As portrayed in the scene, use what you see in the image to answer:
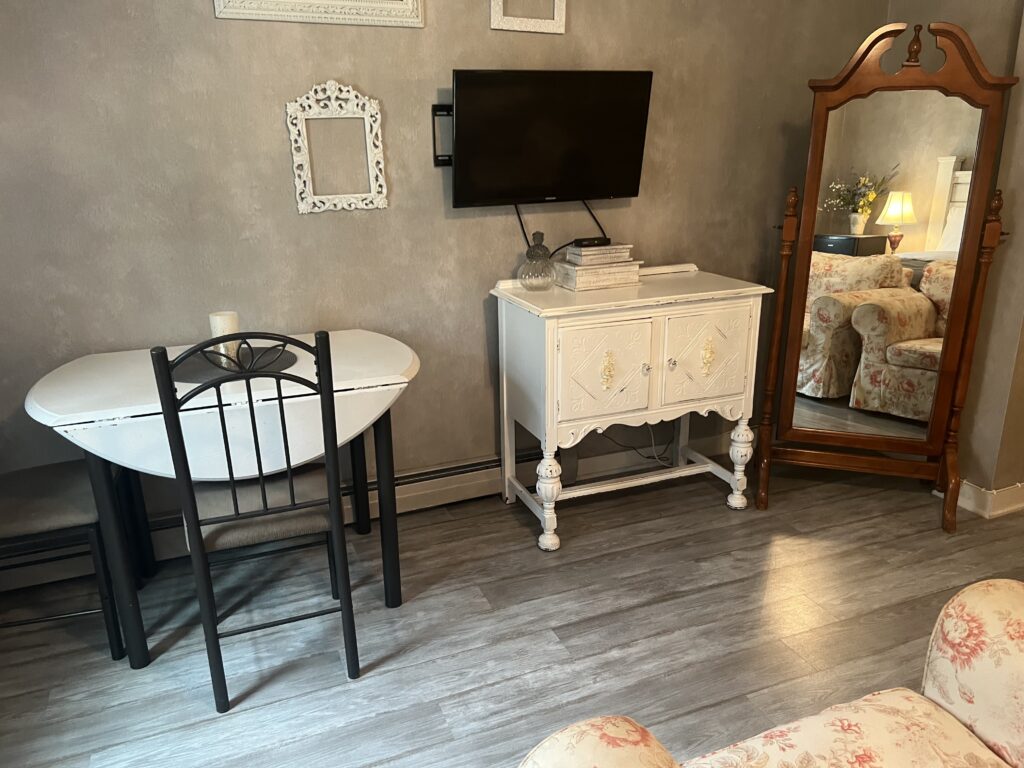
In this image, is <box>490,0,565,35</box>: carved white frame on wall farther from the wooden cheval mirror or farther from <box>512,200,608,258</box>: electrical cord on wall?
the wooden cheval mirror

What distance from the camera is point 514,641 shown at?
2174 mm

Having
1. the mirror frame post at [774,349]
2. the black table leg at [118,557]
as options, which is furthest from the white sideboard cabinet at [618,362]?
the black table leg at [118,557]

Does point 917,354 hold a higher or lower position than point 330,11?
lower

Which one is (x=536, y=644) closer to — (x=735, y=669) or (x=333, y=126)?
(x=735, y=669)

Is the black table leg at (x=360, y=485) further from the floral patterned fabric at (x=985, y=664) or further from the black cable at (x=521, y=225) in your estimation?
the floral patterned fabric at (x=985, y=664)

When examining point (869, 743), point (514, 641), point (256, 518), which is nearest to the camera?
point (869, 743)

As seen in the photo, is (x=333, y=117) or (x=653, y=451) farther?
(x=653, y=451)

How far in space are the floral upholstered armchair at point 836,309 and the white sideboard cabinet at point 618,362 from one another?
0.85 feet

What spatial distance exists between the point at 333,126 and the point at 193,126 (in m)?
0.43

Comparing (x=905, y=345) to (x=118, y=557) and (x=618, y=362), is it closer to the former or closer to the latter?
(x=618, y=362)

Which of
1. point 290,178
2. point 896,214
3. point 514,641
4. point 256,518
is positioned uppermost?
point 290,178

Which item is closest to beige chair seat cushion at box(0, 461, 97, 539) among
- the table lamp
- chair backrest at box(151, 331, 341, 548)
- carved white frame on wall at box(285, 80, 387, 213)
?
chair backrest at box(151, 331, 341, 548)

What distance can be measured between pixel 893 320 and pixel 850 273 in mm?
243

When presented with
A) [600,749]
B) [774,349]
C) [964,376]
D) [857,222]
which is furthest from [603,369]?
[600,749]
